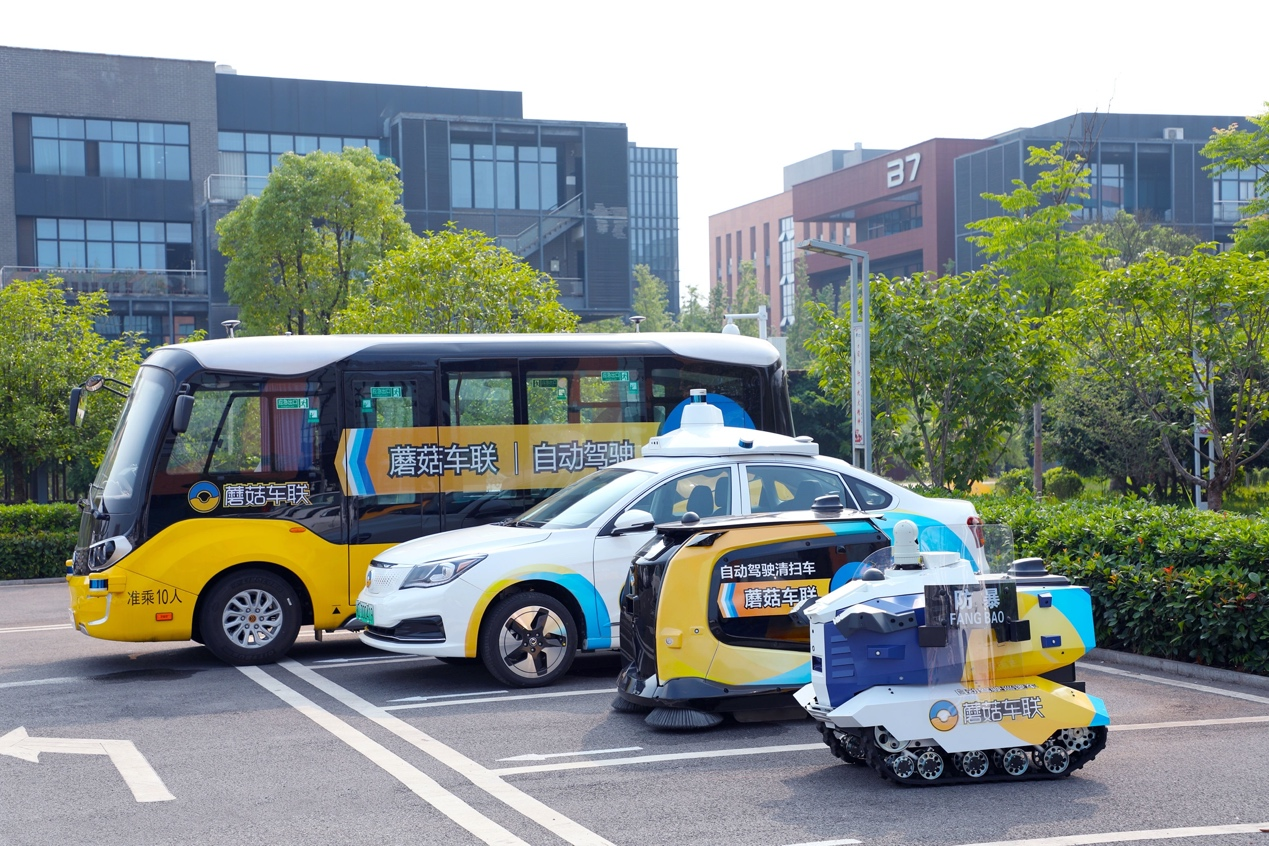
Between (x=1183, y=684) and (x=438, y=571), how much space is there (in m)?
5.49

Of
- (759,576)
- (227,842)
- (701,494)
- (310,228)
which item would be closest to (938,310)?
(701,494)

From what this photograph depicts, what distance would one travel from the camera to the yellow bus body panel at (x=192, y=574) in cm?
1066

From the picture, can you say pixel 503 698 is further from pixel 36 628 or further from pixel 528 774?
pixel 36 628

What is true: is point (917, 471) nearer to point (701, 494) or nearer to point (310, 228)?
point (701, 494)

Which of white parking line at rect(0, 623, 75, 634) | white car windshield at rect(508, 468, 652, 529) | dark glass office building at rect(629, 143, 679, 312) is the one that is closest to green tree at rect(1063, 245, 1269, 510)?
white car windshield at rect(508, 468, 652, 529)

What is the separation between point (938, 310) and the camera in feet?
59.2

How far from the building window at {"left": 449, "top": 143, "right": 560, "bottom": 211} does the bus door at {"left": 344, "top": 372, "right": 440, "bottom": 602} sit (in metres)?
37.7

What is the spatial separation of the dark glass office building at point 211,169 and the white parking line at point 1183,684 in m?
38.8

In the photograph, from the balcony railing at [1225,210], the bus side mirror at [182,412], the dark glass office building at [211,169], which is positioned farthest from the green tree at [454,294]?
the balcony railing at [1225,210]

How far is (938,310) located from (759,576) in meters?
11.1

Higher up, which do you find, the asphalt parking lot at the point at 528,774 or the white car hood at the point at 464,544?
the white car hood at the point at 464,544

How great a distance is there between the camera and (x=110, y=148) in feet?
149

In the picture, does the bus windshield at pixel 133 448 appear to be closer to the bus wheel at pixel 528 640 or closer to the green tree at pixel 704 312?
the bus wheel at pixel 528 640

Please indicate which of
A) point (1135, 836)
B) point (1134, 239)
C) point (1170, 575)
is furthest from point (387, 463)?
point (1134, 239)
